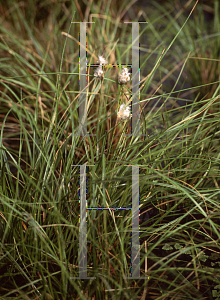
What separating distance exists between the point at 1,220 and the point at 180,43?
150 cm

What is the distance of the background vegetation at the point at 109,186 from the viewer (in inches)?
32.9

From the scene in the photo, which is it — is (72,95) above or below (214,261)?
above

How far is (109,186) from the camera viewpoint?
0.97m

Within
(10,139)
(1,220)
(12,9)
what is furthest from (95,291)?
(12,9)

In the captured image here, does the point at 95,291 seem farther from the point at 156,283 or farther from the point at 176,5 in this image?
the point at 176,5

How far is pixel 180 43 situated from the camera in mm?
1861

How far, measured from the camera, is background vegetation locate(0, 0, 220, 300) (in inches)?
32.9
